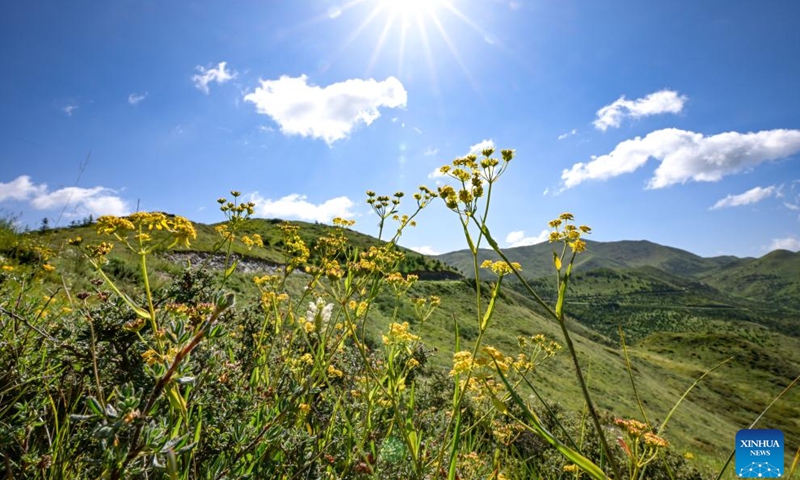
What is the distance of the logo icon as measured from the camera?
80.6 inches

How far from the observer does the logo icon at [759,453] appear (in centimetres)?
205

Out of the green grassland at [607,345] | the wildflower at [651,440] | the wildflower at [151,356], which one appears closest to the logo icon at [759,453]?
the wildflower at [651,440]

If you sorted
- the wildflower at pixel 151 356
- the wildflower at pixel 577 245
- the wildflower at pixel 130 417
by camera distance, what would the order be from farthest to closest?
the wildflower at pixel 577 245 < the wildflower at pixel 151 356 < the wildflower at pixel 130 417

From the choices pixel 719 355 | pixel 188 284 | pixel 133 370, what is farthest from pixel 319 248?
pixel 719 355

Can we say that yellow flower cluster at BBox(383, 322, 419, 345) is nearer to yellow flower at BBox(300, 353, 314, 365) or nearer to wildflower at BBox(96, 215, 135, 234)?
yellow flower at BBox(300, 353, 314, 365)

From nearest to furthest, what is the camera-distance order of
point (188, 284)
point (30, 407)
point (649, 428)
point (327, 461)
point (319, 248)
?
point (30, 407)
point (649, 428)
point (327, 461)
point (188, 284)
point (319, 248)

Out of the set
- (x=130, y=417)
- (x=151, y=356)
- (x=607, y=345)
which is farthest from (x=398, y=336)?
(x=607, y=345)

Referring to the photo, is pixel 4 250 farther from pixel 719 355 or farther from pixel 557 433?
pixel 719 355

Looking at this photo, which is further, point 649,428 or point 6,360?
point 6,360

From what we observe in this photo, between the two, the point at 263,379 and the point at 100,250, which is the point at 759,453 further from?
the point at 100,250

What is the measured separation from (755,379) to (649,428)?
431 feet

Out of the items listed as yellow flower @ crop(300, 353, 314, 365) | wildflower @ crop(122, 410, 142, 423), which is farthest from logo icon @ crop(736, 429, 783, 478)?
yellow flower @ crop(300, 353, 314, 365)

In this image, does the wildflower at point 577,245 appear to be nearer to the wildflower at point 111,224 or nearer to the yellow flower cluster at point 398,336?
the yellow flower cluster at point 398,336

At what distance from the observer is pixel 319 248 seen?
466 cm
